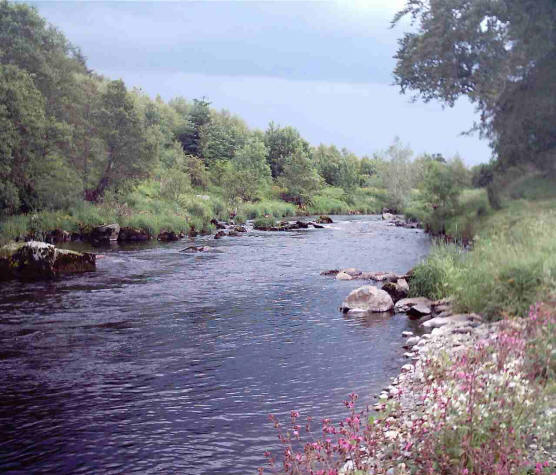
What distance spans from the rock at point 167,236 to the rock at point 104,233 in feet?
8.86

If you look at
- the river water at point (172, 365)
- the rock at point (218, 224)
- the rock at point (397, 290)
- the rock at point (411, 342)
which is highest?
the rock at point (218, 224)

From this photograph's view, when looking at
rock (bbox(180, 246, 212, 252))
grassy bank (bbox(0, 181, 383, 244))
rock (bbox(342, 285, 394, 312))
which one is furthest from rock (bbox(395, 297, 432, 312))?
grassy bank (bbox(0, 181, 383, 244))

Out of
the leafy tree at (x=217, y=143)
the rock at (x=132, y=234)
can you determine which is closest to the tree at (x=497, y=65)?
the rock at (x=132, y=234)

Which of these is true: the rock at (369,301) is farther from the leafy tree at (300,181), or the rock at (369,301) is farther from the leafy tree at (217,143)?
the leafy tree at (217,143)

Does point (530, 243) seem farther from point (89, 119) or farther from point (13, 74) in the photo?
point (89, 119)

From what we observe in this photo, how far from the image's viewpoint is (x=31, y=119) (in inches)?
1219

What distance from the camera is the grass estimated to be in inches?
432

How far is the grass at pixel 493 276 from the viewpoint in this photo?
10969mm

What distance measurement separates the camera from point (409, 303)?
14.8m

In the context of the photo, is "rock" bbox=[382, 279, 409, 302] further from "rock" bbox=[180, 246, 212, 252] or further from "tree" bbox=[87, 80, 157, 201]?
"tree" bbox=[87, 80, 157, 201]

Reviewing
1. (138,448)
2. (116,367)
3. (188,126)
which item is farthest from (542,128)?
(188,126)

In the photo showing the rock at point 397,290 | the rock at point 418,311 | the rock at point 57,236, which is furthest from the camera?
the rock at point 57,236

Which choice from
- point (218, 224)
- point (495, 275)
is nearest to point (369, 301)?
point (495, 275)

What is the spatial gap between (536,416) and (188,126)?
8000 cm
